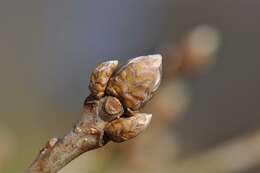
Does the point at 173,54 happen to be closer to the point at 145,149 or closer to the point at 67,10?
the point at 145,149

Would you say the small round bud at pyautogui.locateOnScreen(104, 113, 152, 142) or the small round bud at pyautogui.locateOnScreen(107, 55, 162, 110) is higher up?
the small round bud at pyautogui.locateOnScreen(107, 55, 162, 110)

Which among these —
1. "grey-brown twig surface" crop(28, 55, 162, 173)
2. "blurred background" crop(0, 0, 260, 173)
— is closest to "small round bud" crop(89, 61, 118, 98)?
"grey-brown twig surface" crop(28, 55, 162, 173)

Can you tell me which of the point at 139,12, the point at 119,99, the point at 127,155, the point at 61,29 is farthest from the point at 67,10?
the point at 119,99

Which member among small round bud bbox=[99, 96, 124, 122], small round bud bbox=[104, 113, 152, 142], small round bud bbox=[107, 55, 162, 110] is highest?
small round bud bbox=[107, 55, 162, 110]

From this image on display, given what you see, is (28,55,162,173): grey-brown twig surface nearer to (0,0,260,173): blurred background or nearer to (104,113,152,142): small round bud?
(104,113,152,142): small round bud

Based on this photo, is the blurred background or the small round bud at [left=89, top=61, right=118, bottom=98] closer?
the small round bud at [left=89, top=61, right=118, bottom=98]

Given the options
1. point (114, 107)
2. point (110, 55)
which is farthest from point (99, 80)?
point (110, 55)

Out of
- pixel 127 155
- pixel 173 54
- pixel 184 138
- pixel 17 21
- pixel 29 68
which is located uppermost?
pixel 17 21

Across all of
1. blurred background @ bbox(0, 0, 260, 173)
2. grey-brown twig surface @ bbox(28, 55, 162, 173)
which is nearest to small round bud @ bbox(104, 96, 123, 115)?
grey-brown twig surface @ bbox(28, 55, 162, 173)

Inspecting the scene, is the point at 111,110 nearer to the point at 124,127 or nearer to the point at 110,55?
the point at 124,127
